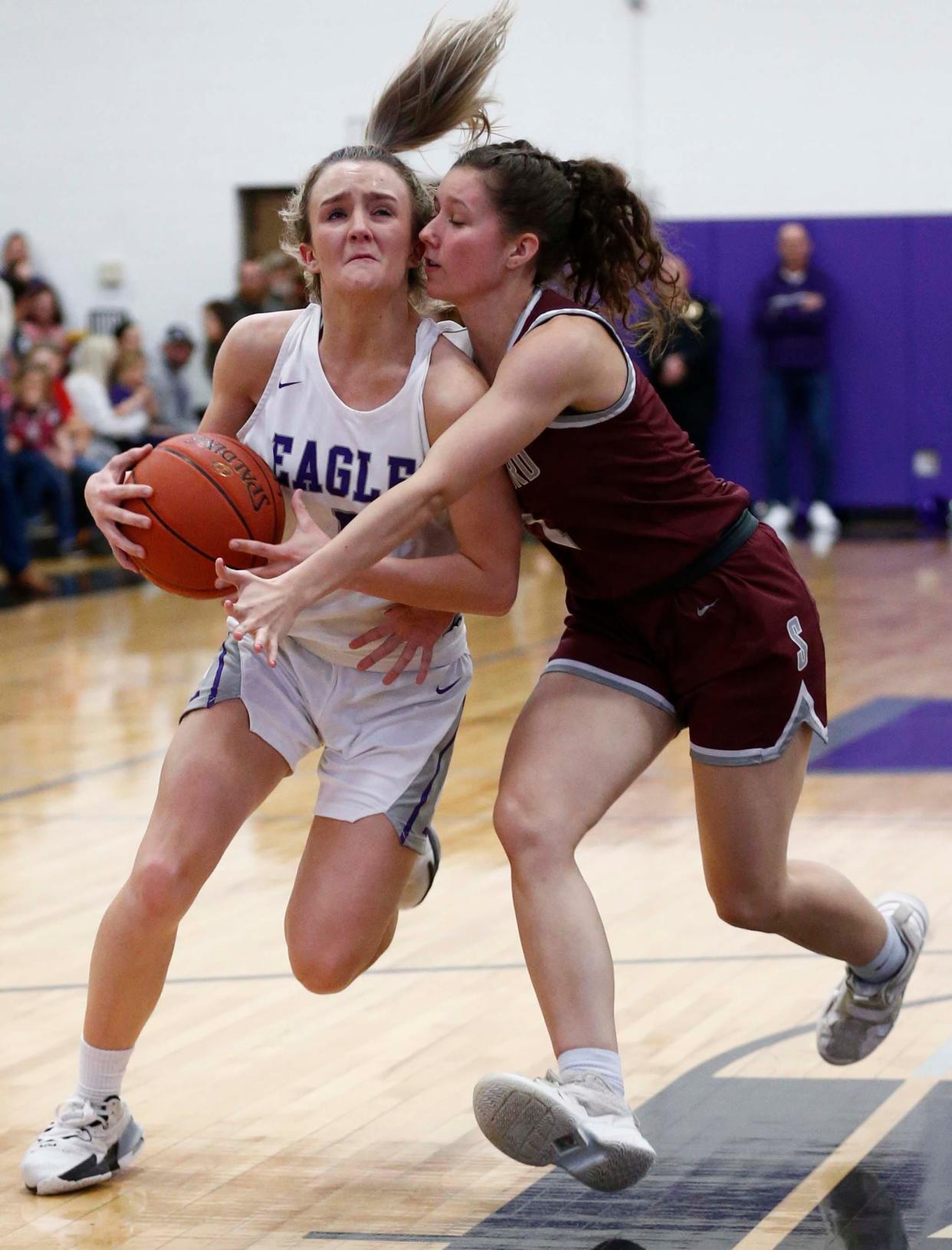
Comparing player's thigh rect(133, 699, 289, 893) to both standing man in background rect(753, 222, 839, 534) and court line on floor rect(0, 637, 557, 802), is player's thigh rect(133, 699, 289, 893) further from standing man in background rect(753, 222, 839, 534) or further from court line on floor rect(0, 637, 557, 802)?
standing man in background rect(753, 222, 839, 534)

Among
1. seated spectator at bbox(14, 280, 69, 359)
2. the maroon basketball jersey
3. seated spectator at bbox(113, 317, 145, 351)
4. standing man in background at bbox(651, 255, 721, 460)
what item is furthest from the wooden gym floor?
standing man in background at bbox(651, 255, 721, 460)

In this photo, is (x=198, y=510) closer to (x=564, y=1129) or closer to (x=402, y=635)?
(x=402, y=635)

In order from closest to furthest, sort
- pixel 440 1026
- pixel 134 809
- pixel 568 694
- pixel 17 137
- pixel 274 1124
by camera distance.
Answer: pixel 568 694 → pixel 274 1124 → pixel 440 1026 → pixel 134 809 → pixel 17 137

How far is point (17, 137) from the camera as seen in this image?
1475 centimetres

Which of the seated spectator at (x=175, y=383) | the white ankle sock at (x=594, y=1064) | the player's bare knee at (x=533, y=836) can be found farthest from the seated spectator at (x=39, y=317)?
the white ankle sock at (x=594, y=1064)

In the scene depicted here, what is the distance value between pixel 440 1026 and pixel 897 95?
36.0 ft

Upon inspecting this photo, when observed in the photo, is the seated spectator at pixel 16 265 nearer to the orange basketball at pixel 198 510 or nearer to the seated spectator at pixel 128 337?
the seated spectator at pixel 128 337

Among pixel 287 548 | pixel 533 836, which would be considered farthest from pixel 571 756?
pixel 287 548

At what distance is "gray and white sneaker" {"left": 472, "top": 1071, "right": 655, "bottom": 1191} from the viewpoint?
2.52 metres

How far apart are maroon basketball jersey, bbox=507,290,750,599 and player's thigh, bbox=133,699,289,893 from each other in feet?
1.81

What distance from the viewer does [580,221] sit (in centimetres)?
291

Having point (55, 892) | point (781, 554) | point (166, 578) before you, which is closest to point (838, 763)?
point (55, 892)

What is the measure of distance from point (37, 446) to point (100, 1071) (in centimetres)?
867

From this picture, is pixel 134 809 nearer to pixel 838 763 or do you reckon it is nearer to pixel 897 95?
pixel 838 763
